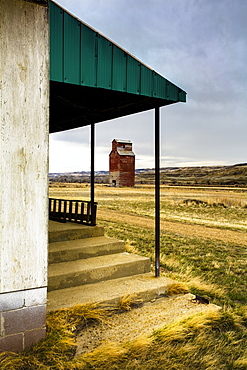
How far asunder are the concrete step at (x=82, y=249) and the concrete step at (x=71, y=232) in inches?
4.6

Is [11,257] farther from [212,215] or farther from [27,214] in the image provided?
[212,215]

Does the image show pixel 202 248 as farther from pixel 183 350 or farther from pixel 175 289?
pixel 183 350

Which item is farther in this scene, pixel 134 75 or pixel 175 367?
pixel 134 75

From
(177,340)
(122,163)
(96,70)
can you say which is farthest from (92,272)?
(122,163)

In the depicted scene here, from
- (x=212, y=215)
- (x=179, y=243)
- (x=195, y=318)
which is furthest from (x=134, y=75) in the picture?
(x=212, y=215)

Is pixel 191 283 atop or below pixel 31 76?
below

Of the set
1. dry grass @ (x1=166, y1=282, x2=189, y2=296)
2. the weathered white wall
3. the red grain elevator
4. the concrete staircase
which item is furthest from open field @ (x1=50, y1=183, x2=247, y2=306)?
the red grain elevator

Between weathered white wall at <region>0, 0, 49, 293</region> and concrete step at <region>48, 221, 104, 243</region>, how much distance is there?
2.61 meters

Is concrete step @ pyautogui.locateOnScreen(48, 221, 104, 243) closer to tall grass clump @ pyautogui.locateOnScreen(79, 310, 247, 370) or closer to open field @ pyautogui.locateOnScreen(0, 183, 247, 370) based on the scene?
open field @ pyautogui.locateOnScreen(0, 183, 247, 370)

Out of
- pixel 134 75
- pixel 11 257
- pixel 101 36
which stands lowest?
pixel 11 257

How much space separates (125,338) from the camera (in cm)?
393

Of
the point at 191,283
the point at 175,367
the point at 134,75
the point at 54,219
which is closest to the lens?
the point at 175,367

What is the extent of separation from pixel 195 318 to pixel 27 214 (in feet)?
8.28

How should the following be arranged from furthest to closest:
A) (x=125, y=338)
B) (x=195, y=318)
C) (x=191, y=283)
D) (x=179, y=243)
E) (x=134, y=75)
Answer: (x=179, y=243), (x=191, y=283), (x=134, y=75), (x=195, y=318), (x=125, y=338)
